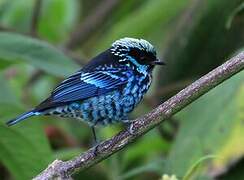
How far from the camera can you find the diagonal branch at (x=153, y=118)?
3.37m

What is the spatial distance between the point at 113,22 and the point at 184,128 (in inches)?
102

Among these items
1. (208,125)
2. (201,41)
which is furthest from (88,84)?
(201,41)

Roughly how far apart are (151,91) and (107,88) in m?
2.04

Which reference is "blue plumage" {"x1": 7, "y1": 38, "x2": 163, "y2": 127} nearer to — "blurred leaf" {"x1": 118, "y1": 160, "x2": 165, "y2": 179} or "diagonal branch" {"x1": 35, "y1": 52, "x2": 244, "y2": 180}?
"blurred leaf" {"x1": 118, "y1": 160, "x2": 165, "y2": 179}

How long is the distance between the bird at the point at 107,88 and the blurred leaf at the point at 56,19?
2.27m

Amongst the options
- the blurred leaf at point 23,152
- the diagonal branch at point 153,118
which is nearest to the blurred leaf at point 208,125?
the blurred leaf at point 23,152

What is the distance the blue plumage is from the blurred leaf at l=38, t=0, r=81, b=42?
7.49ft

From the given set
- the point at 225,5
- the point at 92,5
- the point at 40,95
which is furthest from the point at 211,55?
the point at 92,5

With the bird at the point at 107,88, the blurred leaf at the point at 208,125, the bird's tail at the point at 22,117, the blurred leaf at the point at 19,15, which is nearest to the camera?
the bird's tail at the point at 22,117

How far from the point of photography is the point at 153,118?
3.43 m

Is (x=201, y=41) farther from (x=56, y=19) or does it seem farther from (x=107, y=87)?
(x=107, y=87)

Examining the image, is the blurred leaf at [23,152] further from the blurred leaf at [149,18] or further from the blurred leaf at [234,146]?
→ the blurred leaf at [149,18]

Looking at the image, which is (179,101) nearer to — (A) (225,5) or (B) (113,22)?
(A) (225,5)

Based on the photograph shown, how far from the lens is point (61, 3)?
6891 mm
